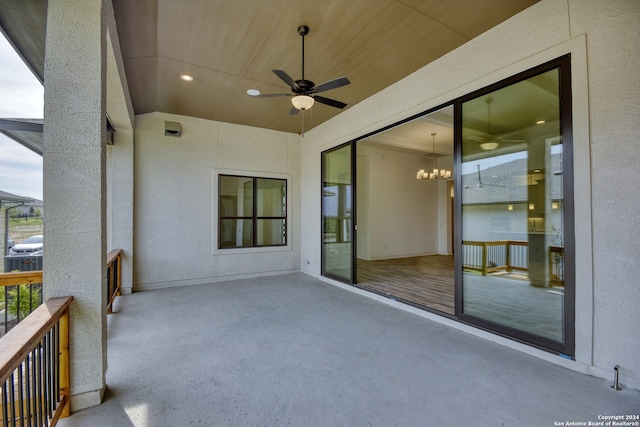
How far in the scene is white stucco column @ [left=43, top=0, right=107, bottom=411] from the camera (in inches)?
75.5

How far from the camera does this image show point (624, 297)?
7.16 feet

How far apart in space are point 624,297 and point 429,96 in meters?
2.83

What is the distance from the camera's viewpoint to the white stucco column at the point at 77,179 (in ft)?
6.29

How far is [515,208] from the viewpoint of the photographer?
9.55 feet

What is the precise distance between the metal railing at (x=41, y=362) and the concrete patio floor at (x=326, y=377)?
205mm

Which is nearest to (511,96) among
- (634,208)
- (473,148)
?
(473,148)

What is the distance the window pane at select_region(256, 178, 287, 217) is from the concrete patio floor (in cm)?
310

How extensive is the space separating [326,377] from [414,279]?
3.83 m

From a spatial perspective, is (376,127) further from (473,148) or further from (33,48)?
(33,48)

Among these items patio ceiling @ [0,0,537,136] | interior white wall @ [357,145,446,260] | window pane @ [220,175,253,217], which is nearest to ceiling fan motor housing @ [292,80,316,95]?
patio ceiling @ [0,0,537,136]

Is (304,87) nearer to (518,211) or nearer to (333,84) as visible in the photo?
(333,84)

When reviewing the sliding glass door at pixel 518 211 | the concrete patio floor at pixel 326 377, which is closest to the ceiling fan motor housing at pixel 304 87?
the sliding glass door at pixel 518 211

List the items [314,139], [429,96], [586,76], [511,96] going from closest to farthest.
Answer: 1. [586,76]
2. [511,96]
3. [429,96]
4. [314,139]

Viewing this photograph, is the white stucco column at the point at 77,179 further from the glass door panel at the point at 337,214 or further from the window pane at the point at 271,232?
the window pane at the point at 271,232
